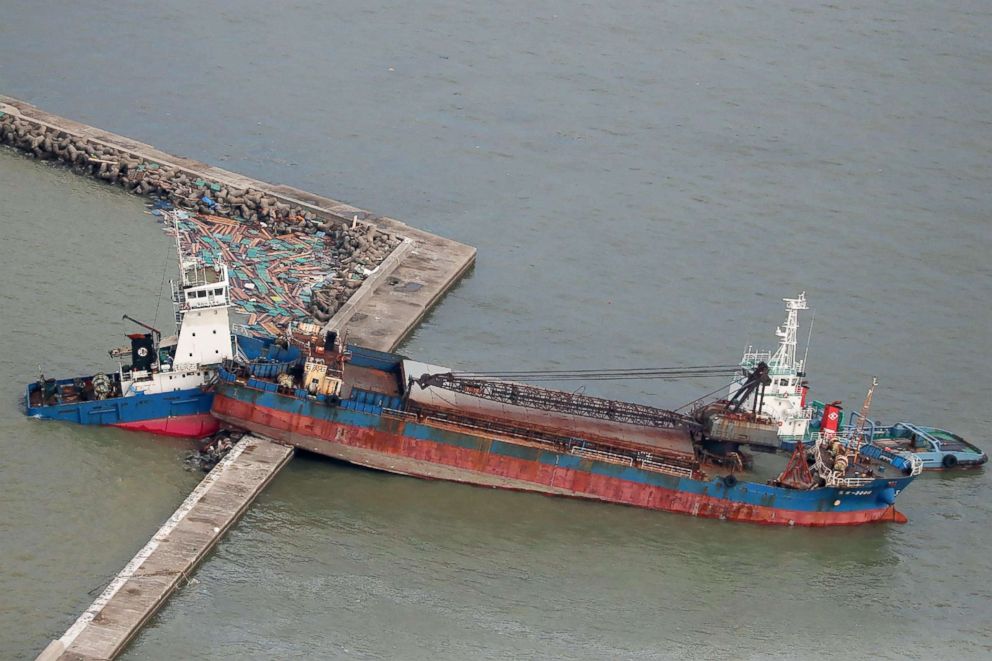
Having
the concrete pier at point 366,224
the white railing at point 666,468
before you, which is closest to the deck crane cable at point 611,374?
the concrete pier at point 366,224

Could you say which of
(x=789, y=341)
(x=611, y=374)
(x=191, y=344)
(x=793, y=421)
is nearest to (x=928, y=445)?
(x=793, y=421)

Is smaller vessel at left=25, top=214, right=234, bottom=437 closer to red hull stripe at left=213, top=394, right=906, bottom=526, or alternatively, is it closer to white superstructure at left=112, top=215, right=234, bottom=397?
white superstructure at left=112, top=215, right=234, bottom=397

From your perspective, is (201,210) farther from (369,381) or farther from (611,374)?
(611,374)

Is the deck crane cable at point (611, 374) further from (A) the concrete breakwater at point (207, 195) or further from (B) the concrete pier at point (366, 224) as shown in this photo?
(A) the concrete breakwater at point (207, 195)

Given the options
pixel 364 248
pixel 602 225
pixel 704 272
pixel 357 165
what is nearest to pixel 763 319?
pixel 704 272

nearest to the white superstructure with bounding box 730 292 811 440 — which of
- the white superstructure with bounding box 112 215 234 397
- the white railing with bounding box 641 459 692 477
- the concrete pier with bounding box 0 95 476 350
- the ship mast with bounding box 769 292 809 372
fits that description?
the ship mast with bounding box 769 292 809 372

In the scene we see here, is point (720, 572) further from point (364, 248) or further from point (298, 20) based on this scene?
point (298, 20)

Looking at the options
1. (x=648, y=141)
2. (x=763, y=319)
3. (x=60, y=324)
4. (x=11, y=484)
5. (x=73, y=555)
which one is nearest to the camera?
(x=73, y=555)
